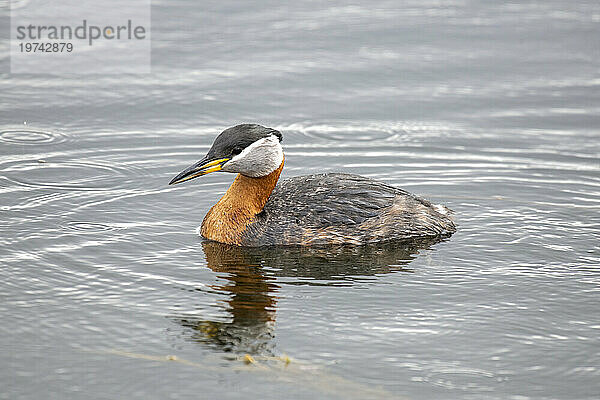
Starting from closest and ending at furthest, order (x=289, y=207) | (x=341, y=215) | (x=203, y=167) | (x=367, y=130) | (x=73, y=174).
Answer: (x=203, y=167)
(x=341, y=215)
(x=289, y=207)
(x=73, y=174)
(x=367, y=130)

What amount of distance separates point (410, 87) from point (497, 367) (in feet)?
26.4

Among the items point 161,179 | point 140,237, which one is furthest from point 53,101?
point 140,237

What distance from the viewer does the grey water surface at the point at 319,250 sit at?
730cm

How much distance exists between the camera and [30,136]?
12828 mm

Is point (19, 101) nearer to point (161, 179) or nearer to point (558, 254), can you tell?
point (161, 179)

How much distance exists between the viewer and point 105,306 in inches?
A: 324

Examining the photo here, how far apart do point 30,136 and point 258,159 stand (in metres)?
4.14

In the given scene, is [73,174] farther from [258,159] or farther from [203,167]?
[258,159]

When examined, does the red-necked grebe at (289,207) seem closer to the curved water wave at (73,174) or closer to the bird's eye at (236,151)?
the bird's eye at (236,151)

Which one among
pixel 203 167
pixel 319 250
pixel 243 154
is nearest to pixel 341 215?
pixel 319 250

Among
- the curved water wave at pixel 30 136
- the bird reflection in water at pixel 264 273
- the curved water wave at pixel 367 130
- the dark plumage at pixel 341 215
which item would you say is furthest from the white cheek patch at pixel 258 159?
the curved water wave at pixel 30 136

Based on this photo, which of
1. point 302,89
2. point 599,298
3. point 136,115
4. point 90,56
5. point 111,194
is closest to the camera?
point 599,298

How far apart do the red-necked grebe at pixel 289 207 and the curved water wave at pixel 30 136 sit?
3527 millimetres

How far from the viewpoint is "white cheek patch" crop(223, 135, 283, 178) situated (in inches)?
391
